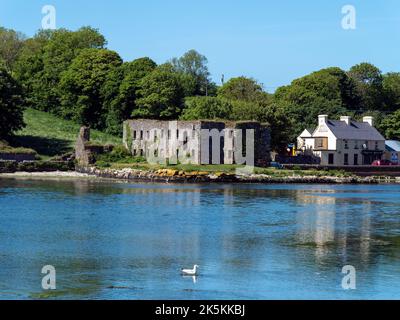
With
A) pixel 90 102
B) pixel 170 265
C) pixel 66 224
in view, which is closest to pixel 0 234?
pixel 66 224

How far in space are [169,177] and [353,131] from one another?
33490 mm

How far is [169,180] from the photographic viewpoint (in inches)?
3041

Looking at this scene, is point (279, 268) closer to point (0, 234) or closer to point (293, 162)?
point (0, 234)

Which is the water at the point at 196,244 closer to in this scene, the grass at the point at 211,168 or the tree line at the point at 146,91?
the grass at the point at 211,168

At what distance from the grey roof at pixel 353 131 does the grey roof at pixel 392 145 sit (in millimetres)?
1910

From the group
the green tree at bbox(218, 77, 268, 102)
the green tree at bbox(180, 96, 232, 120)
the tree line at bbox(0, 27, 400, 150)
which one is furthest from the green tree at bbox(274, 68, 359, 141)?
the green tree at bbox(180, 96, 232, 120)

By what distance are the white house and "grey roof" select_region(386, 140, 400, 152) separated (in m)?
1.82

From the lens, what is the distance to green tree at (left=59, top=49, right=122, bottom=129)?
349 ft

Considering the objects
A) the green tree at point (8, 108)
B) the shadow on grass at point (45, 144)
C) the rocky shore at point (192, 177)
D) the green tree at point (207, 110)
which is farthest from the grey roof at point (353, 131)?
the green tree at point (8, 108)

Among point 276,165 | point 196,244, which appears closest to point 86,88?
point 276,165

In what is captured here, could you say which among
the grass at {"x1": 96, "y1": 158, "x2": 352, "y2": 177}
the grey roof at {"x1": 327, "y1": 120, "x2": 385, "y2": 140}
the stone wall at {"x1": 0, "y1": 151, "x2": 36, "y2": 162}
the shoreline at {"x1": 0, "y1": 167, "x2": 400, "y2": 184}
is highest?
the grey roof at {"x1": 327, "y1": 120, "x2": 385, "y2": 140}

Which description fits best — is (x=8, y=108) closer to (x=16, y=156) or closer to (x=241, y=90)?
(x=16, y=156)

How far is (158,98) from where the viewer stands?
97.2 metres

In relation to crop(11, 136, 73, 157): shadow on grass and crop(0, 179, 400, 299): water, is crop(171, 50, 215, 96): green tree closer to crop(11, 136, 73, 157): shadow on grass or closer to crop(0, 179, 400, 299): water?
crop(11, 136, 73, 157): shadow on grass
